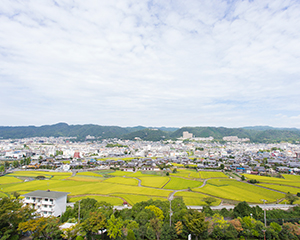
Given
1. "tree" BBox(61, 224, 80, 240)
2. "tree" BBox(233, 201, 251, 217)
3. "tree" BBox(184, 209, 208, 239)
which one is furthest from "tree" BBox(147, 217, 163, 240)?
"tree" BBox(233, 201, 251, 217)

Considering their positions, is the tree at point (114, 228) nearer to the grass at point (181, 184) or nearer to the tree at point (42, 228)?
the tree at point (42, 228)

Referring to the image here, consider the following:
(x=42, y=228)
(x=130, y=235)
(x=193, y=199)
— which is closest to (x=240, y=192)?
(x=193, y=199)

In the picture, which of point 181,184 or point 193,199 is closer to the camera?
point 193,199

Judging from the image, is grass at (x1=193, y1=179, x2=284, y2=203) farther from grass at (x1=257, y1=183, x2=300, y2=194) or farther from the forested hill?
the forested hill

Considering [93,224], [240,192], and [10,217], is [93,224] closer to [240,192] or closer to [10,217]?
[10,217]

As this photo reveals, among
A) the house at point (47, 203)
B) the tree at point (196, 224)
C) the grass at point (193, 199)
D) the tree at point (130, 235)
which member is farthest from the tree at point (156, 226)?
the house at point (47, 203)

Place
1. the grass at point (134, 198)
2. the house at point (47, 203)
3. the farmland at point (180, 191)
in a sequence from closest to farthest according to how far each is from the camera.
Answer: the house at point (47, 203)
the grass at point (134, 198)
the farmland at point (180, 191)
